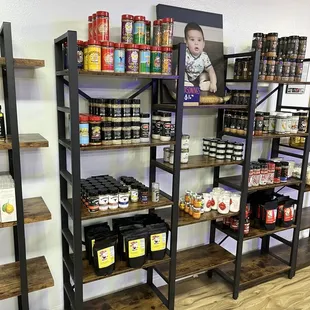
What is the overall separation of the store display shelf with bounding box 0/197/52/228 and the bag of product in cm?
36

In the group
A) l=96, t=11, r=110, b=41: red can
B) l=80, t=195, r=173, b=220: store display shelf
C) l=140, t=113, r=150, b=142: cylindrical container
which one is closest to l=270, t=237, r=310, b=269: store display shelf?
l=80, t=195, r=173, b=220: store display shelf

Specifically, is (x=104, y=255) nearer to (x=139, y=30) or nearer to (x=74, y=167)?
(x=74, y=167)

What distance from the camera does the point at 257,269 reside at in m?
2.85

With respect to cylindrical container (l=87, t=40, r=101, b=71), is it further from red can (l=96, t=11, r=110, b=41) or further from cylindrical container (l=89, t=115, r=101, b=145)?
cylindrical container (l=89, t=115, r=101, b=145)

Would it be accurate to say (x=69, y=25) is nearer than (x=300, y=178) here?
Yes

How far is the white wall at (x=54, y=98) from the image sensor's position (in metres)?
1.91

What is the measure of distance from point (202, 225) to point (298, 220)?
0.83m

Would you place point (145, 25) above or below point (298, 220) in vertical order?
above

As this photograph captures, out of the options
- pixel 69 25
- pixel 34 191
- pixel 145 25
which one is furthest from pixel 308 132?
pixel 34 191

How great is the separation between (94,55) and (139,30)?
1.12 ft

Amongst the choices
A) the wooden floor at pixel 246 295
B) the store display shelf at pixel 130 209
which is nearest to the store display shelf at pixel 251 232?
the wooden floor at pixel 246 295

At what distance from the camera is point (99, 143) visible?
6.14 feet

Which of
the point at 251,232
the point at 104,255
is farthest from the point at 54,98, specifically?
the point at 251,232

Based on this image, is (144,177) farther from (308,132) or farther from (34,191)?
(308,132)
